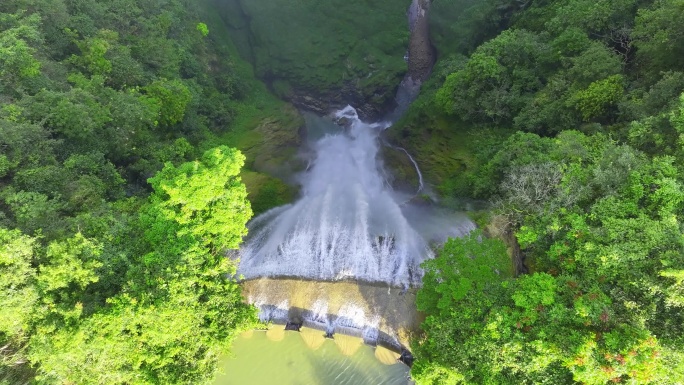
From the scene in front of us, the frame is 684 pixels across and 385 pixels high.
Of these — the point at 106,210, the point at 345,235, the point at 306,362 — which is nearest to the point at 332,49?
the point at 345,235

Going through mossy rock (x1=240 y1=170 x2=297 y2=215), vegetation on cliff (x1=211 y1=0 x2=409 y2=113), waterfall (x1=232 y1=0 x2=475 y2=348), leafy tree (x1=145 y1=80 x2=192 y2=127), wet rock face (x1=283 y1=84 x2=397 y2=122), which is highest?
vegetation on cliff (x1=211 y1=0 x2=409 y2=113)

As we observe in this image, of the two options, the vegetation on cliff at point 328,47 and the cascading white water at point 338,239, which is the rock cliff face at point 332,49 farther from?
the cascading white water at point 338,239

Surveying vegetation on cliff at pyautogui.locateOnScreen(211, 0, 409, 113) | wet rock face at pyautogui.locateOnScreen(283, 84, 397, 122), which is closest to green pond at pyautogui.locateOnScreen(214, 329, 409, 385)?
wet rock face at pyautogui.locateOnScreen(283, 84, 397, 122)

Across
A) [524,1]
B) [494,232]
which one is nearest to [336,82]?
[524,1]

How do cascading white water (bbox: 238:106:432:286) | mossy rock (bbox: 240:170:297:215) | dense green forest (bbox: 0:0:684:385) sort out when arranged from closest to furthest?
1. dense green forest (bbox: 0:0:684:385)
2. cascading white water (bbox: 238:106:432:286)
3. mossy rock (bbox: 240:170:297:215)

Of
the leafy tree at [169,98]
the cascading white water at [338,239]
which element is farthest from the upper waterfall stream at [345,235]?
the leafy tree at [169,98]

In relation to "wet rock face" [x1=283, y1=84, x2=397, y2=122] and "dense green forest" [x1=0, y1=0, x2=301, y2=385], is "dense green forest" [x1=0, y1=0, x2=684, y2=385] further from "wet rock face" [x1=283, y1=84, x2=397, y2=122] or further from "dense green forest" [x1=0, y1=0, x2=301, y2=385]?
"wet rock face" [x1=283, y1=84, x2=397, y2=122]
